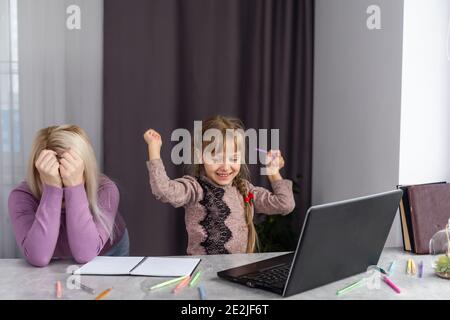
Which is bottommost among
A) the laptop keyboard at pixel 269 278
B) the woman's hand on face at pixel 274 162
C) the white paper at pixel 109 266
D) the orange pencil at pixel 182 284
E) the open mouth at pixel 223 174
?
the white paper at pixel 109 266

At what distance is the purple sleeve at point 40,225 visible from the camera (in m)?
1.32

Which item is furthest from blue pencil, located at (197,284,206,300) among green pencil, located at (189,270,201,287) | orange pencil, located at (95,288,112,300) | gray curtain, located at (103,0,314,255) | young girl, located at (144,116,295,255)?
gray curtain, located at (103,0,314,255)

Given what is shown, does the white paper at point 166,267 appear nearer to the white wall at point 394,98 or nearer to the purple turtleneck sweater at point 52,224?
the purple turtleneck sweater at point 52,224

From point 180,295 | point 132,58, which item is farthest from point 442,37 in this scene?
point 132,58

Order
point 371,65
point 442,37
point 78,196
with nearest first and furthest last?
point 78,196 < point 442,37 < point 371,65

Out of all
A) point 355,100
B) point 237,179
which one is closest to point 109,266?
point 237,179

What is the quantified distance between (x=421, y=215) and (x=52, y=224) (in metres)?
1.11

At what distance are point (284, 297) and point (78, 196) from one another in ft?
2.15

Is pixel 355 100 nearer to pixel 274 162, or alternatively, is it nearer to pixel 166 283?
pixel 274 162

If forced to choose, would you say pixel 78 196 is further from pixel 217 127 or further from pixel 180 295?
pixel 217 127

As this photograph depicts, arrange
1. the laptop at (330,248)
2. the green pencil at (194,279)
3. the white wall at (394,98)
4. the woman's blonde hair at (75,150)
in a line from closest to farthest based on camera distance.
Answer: the laptop at (330,248) → the green pencil at (194,279) → the woman's blonde hair at (75,150) → the white wall at (394,98)

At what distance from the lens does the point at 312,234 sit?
41.6 inches

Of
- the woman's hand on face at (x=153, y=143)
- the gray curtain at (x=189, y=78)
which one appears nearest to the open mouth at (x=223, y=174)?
the woman's hand on face at (x=153, y=143)

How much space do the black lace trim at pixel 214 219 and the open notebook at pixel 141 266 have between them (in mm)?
364
